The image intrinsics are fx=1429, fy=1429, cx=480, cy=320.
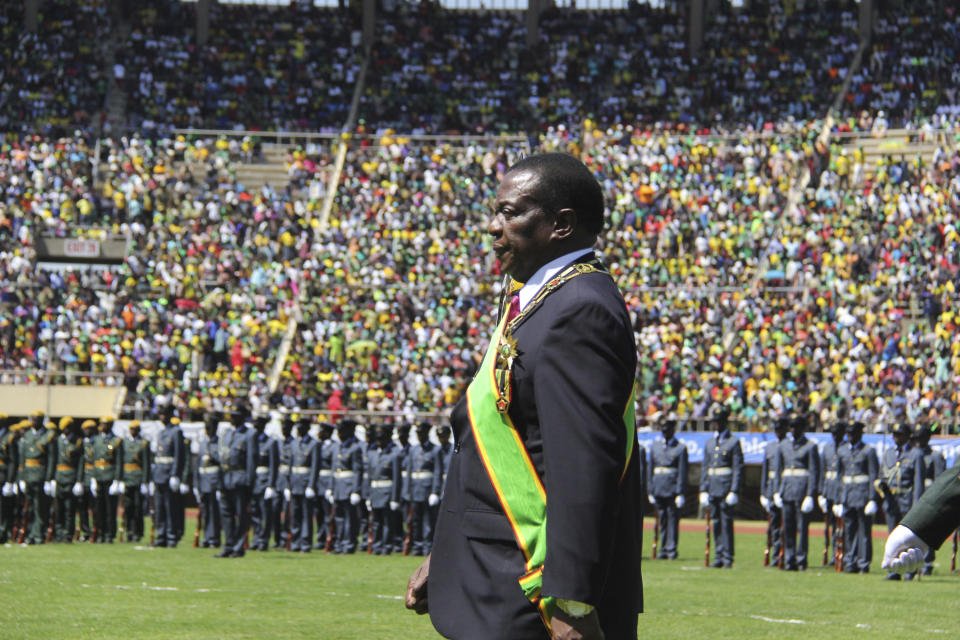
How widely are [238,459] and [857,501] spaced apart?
26.0 ft

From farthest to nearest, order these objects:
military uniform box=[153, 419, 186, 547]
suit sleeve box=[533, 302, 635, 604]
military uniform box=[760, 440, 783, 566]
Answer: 1. military uniform box=[153, 419, 186, 547]
2. military uniform box=[760, 440, 783, 566]
3. suit sleeve box=[533, 302, 635, 604]

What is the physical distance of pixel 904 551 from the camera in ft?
A: 15.3

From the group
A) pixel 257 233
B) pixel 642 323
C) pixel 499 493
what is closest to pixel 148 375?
pixel 257 233

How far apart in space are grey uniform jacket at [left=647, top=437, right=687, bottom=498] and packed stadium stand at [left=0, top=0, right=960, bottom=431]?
8.32 m

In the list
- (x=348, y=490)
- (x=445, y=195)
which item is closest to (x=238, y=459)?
(x=348, y=490)

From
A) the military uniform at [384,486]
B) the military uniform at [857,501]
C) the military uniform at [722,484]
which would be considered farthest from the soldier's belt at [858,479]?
the military uniform at [384,486]

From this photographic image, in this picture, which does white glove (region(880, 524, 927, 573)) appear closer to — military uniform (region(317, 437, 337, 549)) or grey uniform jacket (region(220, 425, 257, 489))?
grey uniform jacket (region(220, 425, 257, 489))

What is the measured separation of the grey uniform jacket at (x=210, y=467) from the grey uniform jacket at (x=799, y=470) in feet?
24.3

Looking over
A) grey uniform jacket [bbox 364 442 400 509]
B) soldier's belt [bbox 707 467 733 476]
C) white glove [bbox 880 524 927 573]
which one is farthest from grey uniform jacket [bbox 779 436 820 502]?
white glove [bbox 880 524 927 573]

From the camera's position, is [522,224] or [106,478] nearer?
[522,224]

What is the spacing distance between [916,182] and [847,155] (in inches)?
92.2

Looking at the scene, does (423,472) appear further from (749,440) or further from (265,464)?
(749,440)

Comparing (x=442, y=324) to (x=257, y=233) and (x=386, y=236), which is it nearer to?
(x=386, y=236)

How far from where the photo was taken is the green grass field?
1122 centimetres
